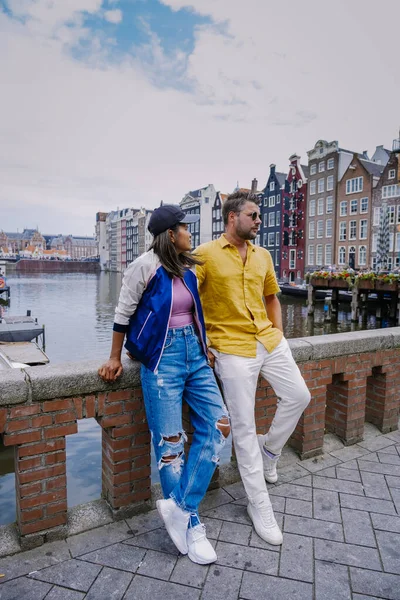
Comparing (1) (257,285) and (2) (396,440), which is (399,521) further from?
(1) (257,285)

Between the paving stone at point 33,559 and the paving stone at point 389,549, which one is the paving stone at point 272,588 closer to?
the paving stone at point 389,549

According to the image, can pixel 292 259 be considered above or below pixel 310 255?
below

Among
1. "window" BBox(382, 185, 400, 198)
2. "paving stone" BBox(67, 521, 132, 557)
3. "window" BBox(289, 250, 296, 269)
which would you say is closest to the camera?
"paving stone" BBox(67, 521, 132, 557)

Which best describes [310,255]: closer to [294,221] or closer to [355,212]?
[294,221]

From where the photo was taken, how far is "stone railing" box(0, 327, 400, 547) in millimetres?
2251

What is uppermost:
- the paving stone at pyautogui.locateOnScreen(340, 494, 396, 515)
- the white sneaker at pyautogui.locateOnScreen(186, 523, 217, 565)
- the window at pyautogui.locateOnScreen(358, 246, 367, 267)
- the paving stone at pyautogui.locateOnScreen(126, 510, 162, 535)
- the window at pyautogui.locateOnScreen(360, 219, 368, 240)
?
the window at pyautogui.locateOnScreen(360, 219, 368, 240)

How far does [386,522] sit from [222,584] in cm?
113

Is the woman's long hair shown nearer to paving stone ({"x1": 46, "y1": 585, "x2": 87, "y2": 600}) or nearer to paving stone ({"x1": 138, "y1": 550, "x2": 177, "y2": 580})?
paving stone ({"x1": 138, "y1": 550, "x2": 177, "y2": 580})

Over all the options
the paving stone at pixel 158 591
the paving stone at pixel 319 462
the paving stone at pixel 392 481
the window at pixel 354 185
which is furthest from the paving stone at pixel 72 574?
the window at pixel 354 185

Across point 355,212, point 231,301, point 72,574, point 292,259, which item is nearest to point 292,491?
point 231,301

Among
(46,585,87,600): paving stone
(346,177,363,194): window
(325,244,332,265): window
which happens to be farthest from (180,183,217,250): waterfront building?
(46,585,87,600): paving stone

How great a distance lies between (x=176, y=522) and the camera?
229 centimetres

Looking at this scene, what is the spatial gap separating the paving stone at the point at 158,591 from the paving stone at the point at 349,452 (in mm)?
1809

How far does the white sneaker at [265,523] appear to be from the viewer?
2.38m
